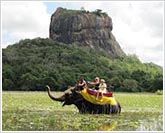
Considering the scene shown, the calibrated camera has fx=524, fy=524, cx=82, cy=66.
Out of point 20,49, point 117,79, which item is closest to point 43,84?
point 117,79

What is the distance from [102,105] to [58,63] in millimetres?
24624

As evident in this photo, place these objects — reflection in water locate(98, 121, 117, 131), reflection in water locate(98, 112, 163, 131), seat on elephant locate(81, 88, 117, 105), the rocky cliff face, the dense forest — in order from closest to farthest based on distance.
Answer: reflection in water locate(98, 121, 117, 131), reflection in water locate(98, 112, 163, 131), seat on elephant locate(81, 88, 117, 105), the dense forest, the rocky cliff face

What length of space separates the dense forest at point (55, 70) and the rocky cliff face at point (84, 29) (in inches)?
359

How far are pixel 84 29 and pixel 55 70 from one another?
65.6 feet

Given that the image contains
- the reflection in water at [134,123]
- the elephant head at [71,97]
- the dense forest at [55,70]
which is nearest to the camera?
the reflection in water at [134,123]

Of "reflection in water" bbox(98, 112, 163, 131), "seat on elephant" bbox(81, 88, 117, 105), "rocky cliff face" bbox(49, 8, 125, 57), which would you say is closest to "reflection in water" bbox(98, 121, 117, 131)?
"reflection in water" bbox(98, 112, 163, 131)

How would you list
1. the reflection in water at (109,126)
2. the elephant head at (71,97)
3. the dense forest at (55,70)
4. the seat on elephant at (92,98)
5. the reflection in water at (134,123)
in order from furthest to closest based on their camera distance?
the dense forest at (55,70)
the elephant head at (71,97)
the seat on elephant at (92,98)
the reflection in water at (134,123)
the reflection in water at (109,126)

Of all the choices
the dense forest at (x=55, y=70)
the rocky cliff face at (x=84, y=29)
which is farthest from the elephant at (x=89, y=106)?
the rocky cliff face at (x=84, y=29)

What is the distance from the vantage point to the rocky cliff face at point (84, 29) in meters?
50.8

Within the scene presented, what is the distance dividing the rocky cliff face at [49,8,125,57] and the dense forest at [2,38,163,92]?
9129mm

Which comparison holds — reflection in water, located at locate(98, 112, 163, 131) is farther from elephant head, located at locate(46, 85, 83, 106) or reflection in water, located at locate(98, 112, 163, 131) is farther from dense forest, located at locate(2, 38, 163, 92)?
dense forest, located at locate(2, 38, 163, 92)

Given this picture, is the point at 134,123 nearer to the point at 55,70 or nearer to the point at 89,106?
the point at 89,106

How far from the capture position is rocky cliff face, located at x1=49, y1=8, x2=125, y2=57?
50844 mm

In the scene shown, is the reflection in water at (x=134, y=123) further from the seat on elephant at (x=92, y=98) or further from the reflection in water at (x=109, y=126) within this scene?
the seat on elephant at (x=92, y=98)
